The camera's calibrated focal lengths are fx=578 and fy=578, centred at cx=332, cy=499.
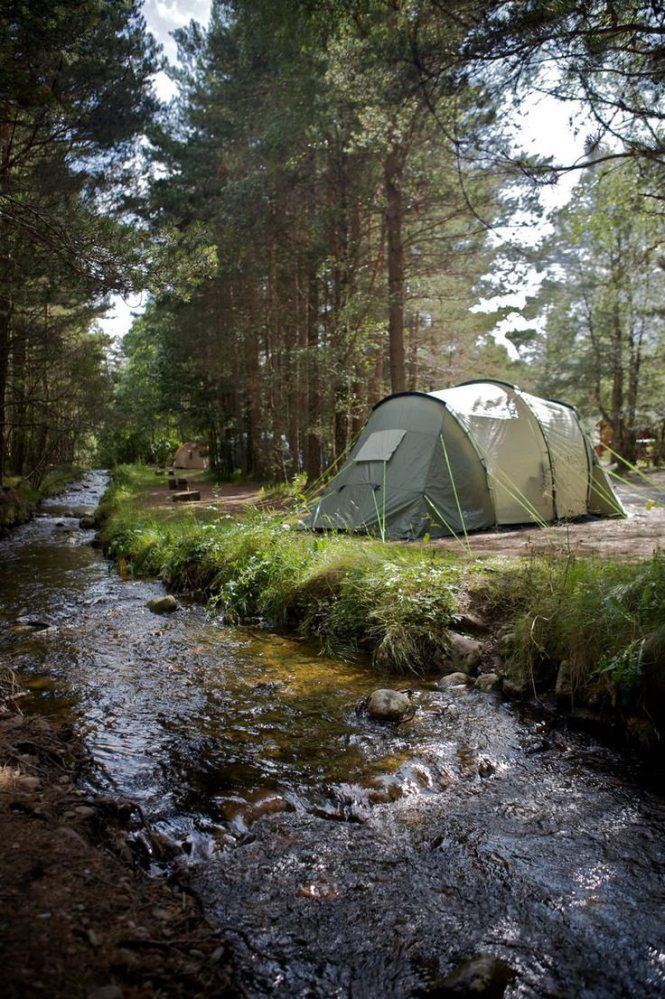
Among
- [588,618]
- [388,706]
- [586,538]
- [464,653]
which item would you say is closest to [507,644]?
[464,653]

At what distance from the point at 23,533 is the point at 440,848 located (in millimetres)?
13493

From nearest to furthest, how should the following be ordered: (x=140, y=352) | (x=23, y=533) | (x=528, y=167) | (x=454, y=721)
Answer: (x=454, y=721) < (x=528, y=167) < (x=23, y=533) < (x=140, y=352)

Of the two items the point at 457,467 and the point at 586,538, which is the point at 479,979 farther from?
the point at 457,467

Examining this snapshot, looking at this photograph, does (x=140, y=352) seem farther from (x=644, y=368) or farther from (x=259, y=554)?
(x=259, y=554)

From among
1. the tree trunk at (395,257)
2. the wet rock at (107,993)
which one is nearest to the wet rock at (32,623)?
the wet rock at (107,993)

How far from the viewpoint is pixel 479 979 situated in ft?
6.37

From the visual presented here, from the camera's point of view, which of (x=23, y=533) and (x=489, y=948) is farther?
(x=23, y=533)

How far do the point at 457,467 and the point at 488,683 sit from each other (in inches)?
185

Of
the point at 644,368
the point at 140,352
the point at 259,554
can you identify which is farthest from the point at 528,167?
the point at 140,352

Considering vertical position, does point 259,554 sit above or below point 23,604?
above

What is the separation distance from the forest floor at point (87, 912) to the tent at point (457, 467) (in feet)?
19.8

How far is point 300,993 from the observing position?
1.89 metres

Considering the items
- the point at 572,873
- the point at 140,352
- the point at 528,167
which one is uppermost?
the point at 140,352

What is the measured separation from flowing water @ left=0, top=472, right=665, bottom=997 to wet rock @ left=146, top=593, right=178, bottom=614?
1515 mm
